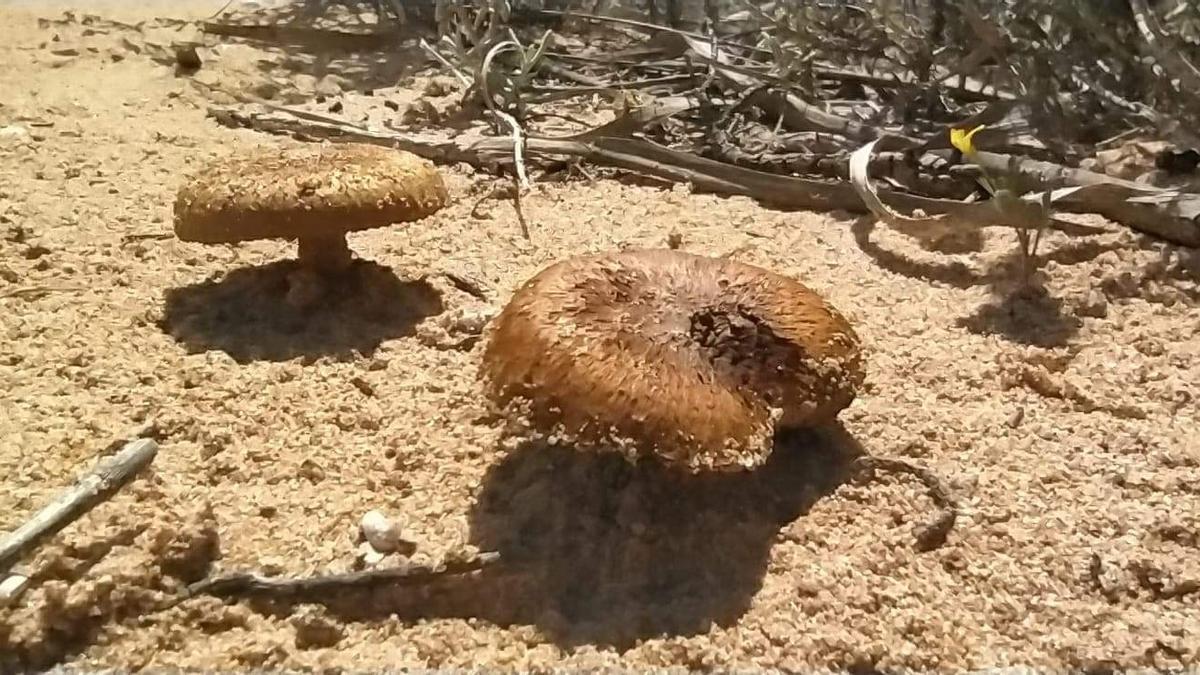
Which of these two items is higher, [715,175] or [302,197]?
[302,197]

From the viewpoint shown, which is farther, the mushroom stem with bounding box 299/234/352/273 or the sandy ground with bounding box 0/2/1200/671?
the mushroom stem with bounding box 299/234/352/273

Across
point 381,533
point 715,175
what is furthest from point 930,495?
point 715,175

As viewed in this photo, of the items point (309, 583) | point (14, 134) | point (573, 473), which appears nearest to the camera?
point (309, 583)

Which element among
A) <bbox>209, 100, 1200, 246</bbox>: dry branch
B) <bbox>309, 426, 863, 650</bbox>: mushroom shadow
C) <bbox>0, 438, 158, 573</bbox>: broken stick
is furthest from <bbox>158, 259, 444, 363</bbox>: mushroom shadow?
<bbox>209, 100, 1200, 246</bbox>: dry branch

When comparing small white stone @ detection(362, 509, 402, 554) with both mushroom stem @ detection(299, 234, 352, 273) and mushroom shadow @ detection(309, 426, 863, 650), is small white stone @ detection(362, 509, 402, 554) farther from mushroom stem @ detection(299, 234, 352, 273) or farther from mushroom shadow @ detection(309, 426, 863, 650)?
mushroom stem @ detection(299, 234, 352, 273)

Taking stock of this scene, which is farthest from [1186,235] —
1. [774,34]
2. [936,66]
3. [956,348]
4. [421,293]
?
[421,293]

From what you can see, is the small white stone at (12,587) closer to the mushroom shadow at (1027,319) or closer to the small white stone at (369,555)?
the small white stone at (369,555)

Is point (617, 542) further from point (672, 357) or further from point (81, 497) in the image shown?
point (81, 497)
